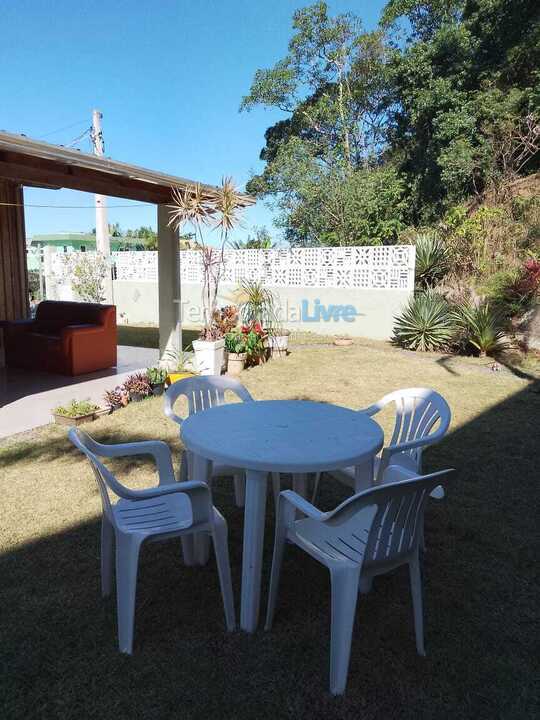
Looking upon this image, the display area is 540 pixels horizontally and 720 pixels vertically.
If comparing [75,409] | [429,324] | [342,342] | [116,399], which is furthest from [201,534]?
[342,342]

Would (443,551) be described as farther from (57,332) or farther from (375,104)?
(375,104)

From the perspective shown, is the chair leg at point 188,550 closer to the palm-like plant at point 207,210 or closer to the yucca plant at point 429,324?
the palm-like plant at point 207,210

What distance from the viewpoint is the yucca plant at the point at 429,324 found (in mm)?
8922

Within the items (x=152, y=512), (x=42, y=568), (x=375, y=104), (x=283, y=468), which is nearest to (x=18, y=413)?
(x=42, y=568)

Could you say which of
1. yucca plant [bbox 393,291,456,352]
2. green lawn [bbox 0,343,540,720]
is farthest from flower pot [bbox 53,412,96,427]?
yucca plant [bbox 393,291,456,352]

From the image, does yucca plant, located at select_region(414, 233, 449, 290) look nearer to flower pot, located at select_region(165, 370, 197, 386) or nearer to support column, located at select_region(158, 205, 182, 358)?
support column, located at select_region(158, 205, 182, 358)

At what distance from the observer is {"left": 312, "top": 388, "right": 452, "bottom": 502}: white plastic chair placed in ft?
8.41

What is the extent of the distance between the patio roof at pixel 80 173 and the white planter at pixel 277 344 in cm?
239

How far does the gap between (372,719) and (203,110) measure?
70.1 ft

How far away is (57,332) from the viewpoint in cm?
720

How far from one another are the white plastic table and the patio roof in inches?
119

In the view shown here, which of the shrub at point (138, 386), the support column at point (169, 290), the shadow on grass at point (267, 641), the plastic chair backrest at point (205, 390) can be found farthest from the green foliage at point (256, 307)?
the shadow on grass at point (267, 641)

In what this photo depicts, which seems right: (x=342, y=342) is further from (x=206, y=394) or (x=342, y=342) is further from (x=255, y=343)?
(x=206, y=394)

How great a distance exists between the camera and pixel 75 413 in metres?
4.80
